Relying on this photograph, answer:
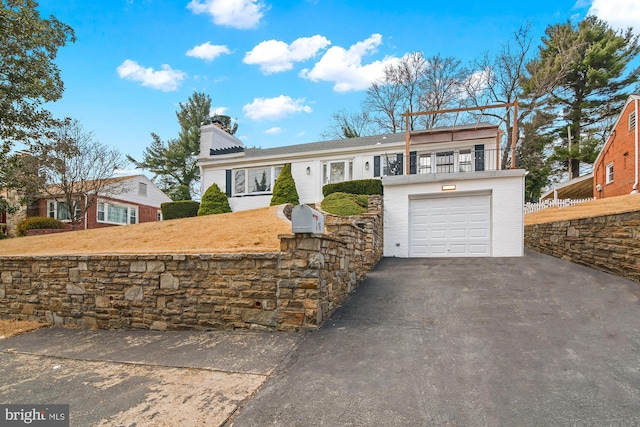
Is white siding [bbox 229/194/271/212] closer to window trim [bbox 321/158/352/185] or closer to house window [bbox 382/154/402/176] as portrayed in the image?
window trim [bbox 321/158/352/185]

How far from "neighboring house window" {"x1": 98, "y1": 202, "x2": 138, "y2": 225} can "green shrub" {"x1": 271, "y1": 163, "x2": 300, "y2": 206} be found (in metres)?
13.1

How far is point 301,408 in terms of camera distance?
2857mm

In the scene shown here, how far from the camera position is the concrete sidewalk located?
9.48 ft

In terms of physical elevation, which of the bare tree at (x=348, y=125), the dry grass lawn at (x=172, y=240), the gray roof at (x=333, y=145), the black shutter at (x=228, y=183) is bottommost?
the dry grass lawn at (x=172, y=240)

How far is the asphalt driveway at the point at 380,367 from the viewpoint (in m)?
2.77

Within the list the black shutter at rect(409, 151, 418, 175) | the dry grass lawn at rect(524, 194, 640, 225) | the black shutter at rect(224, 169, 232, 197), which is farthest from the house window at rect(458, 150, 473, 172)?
the black shutter at rect(224, 169, 232, 197)

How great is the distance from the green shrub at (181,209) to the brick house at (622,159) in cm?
2187

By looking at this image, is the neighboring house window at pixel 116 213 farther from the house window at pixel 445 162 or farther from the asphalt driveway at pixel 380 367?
the house window at pixel 445 162

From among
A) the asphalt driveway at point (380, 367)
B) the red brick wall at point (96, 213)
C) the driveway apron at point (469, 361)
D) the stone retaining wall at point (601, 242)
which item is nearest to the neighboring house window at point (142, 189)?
the red brick wall at point (96, 213)

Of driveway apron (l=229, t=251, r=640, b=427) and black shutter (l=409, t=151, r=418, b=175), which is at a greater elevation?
black shutter (l=409, t=151, r=418, b=175)

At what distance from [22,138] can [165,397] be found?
1231cm

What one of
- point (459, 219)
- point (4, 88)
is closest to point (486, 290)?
point (459, 219)

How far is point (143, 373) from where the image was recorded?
147 inches

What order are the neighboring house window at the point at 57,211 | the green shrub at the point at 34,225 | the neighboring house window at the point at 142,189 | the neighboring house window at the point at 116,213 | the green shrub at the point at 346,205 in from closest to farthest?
the green shrub at the point at 346,205 < the green shrub at the point at 34,225 < the neighboring house window at the point at 57,211 < the neighboring house window at the point at 116,213 < the neighboring house window at the point at 142,189
